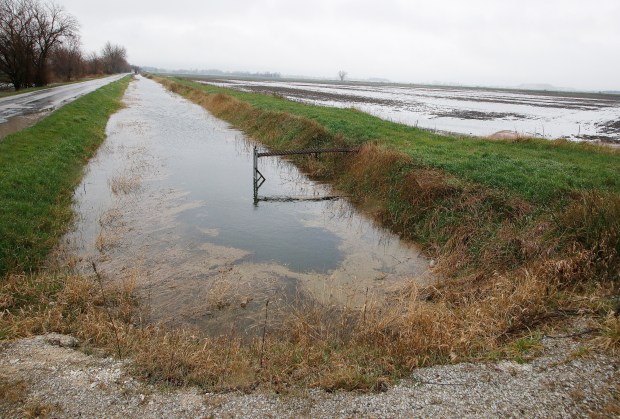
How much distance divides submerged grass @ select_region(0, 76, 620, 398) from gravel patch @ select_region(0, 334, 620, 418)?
225 millimetres

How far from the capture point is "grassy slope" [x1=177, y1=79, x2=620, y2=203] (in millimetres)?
10539

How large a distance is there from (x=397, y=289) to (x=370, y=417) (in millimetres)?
3766

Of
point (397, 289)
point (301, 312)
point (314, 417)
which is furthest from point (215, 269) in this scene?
point (314, 417)

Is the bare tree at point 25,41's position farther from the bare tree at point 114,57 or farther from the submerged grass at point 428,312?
the bare tree at point 114,57

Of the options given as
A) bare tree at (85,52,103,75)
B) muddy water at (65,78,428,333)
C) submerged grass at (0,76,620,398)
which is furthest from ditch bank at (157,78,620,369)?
bare tree at (85,52,103,75)

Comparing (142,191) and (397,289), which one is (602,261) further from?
(142,191)

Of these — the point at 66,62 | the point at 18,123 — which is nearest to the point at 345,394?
the point at 18,123

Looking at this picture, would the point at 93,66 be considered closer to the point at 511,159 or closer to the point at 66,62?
the point at 66,62

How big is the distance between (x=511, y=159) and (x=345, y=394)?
11.3m

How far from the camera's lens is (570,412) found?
4172mm

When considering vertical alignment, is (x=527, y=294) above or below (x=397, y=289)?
above

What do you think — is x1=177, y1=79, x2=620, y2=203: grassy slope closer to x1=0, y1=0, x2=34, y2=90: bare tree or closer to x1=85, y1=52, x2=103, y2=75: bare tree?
x1=0, y1=0, x2=34, y2=90: bare tree

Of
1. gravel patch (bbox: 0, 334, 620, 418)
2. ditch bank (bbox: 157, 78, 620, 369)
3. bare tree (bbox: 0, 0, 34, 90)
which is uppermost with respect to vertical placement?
bare tree (bbox: 0, 0, 34, 90)

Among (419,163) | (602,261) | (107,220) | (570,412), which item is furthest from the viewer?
(419,163)
